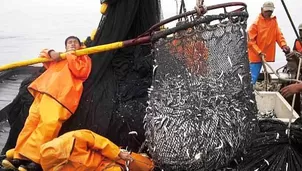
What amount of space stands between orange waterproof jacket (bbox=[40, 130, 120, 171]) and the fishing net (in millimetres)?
881

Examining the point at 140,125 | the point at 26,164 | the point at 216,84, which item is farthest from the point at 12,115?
the point at 216,84

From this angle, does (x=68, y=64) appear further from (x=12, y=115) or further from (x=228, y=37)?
(x=228, y=37)

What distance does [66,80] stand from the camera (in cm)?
334

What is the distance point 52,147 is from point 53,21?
13.5 meters

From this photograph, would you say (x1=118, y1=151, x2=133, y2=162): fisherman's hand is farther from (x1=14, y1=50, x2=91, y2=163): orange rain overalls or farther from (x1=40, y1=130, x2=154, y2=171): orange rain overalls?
(x1=14, y1=50, x2=91, y2=163): orange rain overalls

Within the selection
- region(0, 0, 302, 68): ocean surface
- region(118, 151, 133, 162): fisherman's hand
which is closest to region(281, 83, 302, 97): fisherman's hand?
region(118, 151, 133, 162): fisherman's hand

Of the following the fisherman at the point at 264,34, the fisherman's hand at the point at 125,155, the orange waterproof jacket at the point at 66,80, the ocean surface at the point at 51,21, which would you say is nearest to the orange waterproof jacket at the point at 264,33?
the fisherman at the point at 264,34

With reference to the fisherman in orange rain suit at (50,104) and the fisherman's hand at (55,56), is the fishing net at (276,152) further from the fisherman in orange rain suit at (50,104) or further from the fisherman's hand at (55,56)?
the fisherman's hand at (55,56)

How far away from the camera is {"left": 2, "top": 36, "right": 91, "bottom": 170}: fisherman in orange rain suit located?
318 cm

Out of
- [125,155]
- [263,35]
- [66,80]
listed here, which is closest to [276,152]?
[125,155]

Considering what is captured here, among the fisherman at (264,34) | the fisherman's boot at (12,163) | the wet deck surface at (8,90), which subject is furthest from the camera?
the fisherman at (264,34)

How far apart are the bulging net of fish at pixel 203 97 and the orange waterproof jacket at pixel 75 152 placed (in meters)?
0.41

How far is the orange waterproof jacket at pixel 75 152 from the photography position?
2.78 metres

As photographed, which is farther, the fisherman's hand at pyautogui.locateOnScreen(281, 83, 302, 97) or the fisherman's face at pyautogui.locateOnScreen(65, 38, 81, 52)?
the fisherman's face at pyautogui.locateOnScreen(65, 38, 81, 52)
